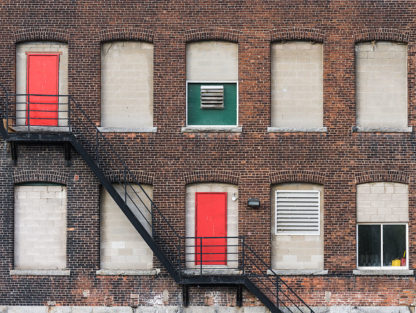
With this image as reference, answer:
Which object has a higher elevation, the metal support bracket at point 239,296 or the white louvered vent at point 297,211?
the white louvered vent at point 297,211

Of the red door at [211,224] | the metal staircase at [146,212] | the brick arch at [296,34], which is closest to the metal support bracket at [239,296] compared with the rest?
the metal staircase at [146,212]

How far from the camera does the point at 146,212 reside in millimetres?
13586

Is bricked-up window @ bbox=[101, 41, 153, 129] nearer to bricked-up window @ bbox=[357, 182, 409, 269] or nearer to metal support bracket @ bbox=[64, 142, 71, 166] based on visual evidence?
metal support bracket @ bbox=[64, 142, 71, 166]

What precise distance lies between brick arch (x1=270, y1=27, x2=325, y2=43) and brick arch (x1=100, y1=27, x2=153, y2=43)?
3.34 m

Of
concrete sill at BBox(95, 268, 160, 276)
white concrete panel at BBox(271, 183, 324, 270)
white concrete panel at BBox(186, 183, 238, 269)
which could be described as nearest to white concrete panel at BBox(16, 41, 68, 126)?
white concrete panel at BBox(186, 183, 238, 269)

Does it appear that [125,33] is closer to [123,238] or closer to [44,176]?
[44,176]

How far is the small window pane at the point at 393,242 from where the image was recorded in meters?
13.6

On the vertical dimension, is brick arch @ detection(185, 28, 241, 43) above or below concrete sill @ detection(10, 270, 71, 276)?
above

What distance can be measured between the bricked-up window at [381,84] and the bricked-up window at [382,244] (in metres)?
2.76

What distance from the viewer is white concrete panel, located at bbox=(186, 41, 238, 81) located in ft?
45.1

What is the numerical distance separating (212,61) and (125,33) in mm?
2438

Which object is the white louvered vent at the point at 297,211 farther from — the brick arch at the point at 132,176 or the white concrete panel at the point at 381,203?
the brick arch at the point at 132,176

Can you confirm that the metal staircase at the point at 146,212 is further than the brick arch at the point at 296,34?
No

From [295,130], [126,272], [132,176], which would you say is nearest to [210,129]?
[295,130]
